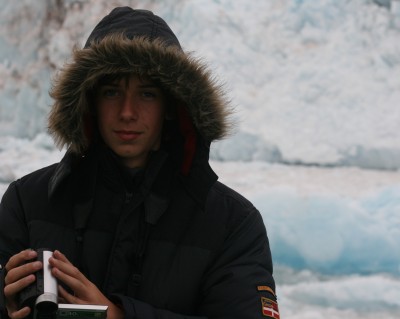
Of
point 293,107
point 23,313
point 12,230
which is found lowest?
point 23,313

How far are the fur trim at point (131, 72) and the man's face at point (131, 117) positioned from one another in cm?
3

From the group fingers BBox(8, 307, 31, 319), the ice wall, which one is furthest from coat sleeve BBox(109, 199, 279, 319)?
the ice wall

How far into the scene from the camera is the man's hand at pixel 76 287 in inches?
51.1

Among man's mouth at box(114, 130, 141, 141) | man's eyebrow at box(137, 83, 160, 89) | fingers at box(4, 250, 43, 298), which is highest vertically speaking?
man's eyebrow at box(137, 83, 160, 89)

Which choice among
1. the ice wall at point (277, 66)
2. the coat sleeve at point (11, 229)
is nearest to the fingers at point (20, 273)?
the coat sleeve at point (11, 229)

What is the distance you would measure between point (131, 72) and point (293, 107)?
4132mm

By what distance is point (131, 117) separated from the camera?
150 cm

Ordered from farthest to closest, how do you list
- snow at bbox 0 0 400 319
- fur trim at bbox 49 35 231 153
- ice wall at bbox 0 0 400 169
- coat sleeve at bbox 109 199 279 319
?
1. ice wall at bbox 0 0 400 169
2. snow at bbox 0 0 400 319
3. fur trim at bbox 49 35 231 153
4. coat sleeve at bbox 109 199 279 319

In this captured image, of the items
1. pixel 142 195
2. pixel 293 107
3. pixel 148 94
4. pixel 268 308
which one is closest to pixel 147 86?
pixel 148 94

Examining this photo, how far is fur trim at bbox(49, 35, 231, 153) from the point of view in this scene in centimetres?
153

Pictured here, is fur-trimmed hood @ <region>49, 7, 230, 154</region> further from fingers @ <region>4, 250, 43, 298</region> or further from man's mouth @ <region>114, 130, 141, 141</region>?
fingers @ <region>4, 250, 43, 298</region>

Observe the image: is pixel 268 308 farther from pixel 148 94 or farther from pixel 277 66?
pixel 277 66

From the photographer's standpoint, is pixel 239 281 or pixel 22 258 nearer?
pixel 22 258

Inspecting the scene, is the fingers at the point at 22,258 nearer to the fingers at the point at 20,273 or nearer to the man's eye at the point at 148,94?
the fingers at the point at 20,273
